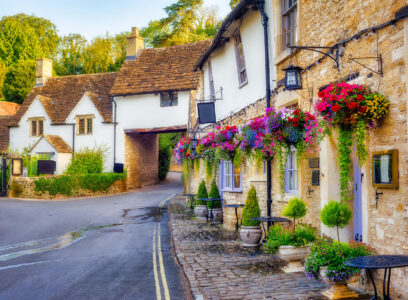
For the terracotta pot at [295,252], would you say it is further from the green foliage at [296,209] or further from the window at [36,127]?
the window at [36,127]

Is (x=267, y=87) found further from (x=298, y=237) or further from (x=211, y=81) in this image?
(x=211, y=81)

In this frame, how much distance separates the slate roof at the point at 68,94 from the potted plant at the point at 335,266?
1071 inches

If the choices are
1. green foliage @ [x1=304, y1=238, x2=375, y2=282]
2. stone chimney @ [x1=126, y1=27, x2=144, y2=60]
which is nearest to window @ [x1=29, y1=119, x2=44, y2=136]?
stone chimney @ [x1=126, y1=27, x2=144, y2=60]

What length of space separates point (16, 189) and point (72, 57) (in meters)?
28.0

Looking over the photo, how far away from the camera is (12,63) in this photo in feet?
163

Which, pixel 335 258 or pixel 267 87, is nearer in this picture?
pixel 335 258

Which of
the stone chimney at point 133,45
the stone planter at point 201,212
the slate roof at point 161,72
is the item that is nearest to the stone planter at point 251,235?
the stone planter at point 201,212

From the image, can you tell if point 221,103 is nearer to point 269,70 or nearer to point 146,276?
point 269,70

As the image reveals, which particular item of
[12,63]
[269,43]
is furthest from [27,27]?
[269,43]

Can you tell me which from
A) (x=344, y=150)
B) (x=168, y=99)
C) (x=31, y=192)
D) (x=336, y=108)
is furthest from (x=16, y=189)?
(x=336, y=108)

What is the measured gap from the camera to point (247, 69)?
1341cm

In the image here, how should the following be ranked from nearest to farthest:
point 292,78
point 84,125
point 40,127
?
1. point 292,78
2. point 84,125
3. point 40,127

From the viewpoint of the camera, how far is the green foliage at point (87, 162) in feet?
99.8

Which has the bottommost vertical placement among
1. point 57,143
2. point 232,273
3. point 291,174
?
point 232,273
